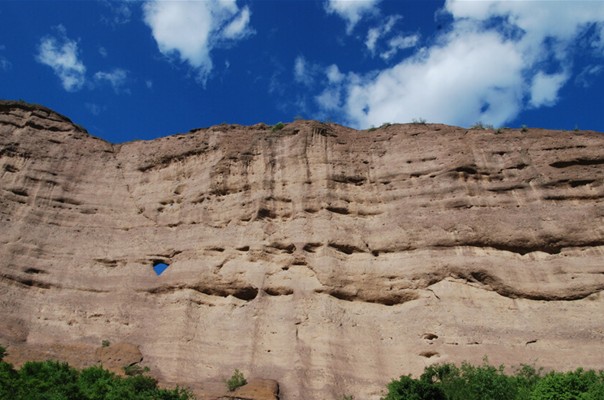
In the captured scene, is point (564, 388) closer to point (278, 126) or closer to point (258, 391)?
point (258, 391)

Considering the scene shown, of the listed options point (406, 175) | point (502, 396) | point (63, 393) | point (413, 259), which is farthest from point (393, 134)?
point (63, 393)

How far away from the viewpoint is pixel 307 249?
68.6 ft

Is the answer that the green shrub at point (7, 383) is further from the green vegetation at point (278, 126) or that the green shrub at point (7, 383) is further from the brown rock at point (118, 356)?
the green vegetation at point (278, 126)

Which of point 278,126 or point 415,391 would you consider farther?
point 278,126

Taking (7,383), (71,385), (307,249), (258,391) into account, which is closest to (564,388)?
(258,391)

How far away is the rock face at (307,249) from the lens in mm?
18109

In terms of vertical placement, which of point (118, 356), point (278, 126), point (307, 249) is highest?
point (278, 126)

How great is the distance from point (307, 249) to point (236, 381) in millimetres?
5790

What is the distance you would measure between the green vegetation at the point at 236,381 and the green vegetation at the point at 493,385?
13.6ft

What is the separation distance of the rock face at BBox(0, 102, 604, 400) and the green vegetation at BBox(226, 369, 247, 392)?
0.50 m

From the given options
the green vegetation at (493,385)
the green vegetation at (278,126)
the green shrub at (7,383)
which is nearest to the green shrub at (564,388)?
the green vegetation at (493,385)

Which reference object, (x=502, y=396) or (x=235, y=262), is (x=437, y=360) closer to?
(x=502, y=396)

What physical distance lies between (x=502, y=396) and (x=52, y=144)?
2049cm

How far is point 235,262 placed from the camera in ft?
68.2
